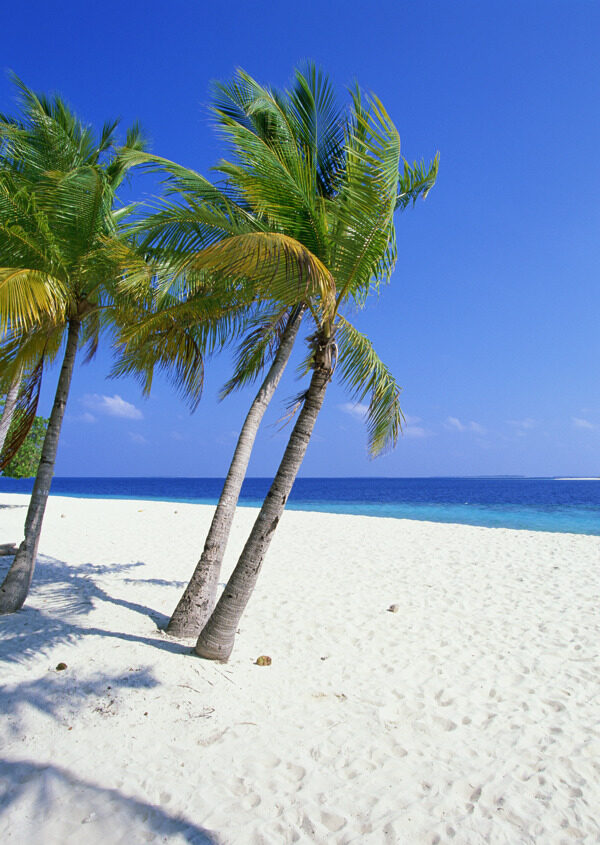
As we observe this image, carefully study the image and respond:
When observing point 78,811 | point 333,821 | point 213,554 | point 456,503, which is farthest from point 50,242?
point 456,503

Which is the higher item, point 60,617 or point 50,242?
point 50,242

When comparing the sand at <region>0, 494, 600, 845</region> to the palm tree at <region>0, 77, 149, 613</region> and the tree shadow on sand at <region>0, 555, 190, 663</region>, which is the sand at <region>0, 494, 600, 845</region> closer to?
the tree shadow on sand at <region>0, 555, 190, 663</region>

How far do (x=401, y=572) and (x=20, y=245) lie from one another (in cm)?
792

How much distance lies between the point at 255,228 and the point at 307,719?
457cm

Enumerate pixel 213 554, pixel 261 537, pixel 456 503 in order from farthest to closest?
1. pixel 456 503
2. pixel 213 554
3. pixel 261 537

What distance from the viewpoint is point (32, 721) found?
138 inches

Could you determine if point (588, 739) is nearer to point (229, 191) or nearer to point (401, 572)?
point (401, 572)

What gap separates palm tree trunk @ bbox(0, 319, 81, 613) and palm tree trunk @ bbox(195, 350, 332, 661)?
2538mm

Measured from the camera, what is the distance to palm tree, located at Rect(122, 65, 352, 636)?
150 inches

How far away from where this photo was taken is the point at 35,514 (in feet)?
18.9

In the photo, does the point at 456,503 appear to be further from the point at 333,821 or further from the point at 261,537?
the point at 333,821

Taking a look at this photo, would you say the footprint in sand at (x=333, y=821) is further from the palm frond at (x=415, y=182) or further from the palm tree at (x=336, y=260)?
the palm frond at (x=415, y=182)

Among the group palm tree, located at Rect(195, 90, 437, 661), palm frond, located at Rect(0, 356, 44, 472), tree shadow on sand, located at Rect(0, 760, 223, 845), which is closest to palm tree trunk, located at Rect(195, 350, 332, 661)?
palm tree, located at Rect(195, 90, 437, 661)

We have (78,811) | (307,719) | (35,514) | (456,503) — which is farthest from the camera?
(456,503)
